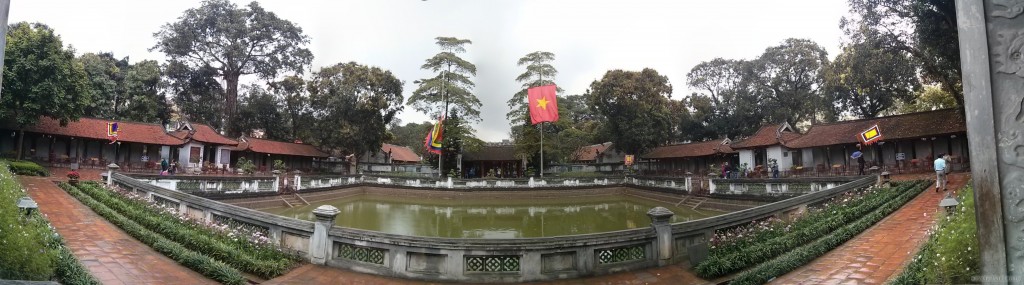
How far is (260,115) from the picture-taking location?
109ft

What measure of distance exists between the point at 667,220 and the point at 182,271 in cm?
641

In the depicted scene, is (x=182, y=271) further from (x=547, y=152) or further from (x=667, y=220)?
(x=547, y=152)

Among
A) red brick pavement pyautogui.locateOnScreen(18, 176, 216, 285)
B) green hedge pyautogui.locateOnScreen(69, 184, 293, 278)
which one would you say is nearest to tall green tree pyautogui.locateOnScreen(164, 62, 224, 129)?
red brick pavement pyautogui.locateOnScreen(18, 176, 216, 285)

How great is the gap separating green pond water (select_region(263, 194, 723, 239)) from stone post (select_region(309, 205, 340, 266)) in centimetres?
339

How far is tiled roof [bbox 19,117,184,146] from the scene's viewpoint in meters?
20.3

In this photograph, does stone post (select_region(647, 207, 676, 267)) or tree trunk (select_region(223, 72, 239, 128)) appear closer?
stone post (select_region(647, 207, 676, 267))

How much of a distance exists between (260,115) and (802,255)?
36.0 m

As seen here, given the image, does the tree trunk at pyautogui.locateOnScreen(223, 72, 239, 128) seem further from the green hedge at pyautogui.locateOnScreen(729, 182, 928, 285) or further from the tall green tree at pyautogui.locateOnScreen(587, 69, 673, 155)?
the green hedge at pyautogui.locateOnScreen(729, 182, 928, 285)

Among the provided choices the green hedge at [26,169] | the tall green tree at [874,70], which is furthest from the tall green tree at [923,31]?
the green hedge at [26,169]

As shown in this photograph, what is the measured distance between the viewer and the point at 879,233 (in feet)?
21.5

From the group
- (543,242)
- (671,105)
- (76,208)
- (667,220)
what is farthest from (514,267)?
(671,105)

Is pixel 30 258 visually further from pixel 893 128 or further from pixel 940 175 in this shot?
pixel 893 128

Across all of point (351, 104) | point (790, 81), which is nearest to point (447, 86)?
point (351, 104)

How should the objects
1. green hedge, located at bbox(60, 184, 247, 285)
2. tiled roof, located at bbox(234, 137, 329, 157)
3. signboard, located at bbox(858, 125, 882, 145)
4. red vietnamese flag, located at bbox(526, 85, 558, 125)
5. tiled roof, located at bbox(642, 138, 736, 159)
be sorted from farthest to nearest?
1. tiled roof, located at bbox(234, 137, 329, 157)
2. tiled roof, located at bbox(642, 138, 736, 159)
3. red vietnamese flag, located at bbox(526, 85, 558, 125)
4. signboard, located at bbox(858, 125, 882, 145)
5. green hedge, located at bbox(60, 184, 247, 285)
